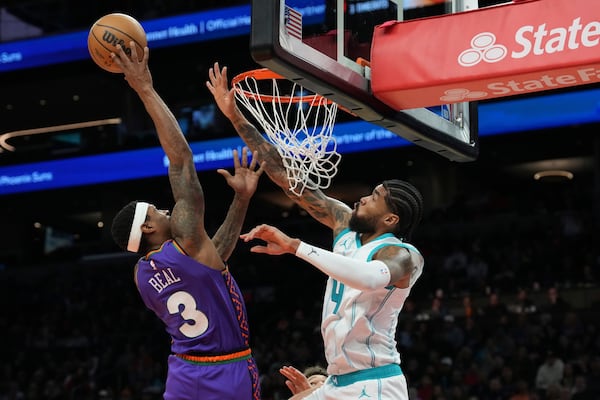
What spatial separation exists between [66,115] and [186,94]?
3.39 meters

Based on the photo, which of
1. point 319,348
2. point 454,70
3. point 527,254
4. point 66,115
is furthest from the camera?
point 66,115

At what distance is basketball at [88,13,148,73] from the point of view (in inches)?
199

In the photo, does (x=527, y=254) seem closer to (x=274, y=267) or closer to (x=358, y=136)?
(x=358, y=136)

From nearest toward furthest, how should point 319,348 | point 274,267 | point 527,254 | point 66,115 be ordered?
point 319,348
point 527,254
point 274,267
point 66,115

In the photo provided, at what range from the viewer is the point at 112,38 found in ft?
16.6

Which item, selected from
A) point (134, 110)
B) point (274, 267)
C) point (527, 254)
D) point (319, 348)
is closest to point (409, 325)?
point (319, 348)

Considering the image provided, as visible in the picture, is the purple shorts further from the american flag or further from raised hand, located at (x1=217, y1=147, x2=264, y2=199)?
the american flag

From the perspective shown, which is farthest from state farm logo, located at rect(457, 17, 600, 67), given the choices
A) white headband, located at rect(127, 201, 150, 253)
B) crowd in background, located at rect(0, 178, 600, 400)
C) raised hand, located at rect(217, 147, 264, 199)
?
crowd in background, located at rect(0, 178, 600, 400)

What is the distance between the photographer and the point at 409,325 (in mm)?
14180

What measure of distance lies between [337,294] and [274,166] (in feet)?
3.46

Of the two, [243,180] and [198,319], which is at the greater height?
[243,180]

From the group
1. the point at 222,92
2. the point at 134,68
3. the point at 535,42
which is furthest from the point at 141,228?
the point at 535,42

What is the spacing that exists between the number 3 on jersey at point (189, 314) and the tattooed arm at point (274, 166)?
0.89 metres

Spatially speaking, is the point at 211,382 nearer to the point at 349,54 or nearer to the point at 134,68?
the point at 134,68
